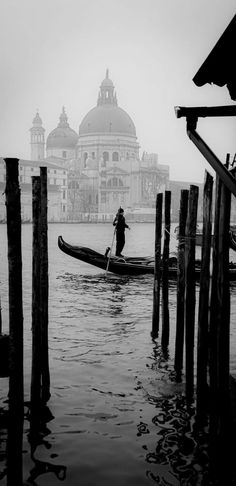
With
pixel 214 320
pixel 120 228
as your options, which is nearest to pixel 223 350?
pixel 214 320

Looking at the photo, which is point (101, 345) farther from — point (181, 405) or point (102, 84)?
point (102, 84)

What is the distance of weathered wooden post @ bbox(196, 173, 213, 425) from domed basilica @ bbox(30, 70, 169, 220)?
82722 millimetres

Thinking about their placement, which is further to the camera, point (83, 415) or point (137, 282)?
point (137, 282)

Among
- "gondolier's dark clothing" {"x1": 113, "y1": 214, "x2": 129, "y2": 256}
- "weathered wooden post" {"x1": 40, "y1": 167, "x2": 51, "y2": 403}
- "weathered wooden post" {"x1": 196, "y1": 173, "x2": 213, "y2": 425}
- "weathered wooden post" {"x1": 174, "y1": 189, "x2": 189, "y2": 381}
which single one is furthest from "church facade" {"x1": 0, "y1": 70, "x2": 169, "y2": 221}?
"weathered wooden post" {"x1": 196, "y1": 173, "x2": 213, "y2": 425}

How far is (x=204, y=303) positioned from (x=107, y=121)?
9078 cm

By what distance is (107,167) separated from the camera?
89688 mm

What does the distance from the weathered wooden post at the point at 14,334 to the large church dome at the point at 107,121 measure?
3536 inches

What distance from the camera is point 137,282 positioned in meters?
14.4

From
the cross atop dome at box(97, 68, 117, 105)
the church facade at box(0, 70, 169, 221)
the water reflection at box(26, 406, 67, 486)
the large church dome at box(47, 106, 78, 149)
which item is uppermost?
the cross atop dome at box(97, 68, 117, 105)

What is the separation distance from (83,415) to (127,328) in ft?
12.8

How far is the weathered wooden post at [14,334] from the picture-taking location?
3412 mm

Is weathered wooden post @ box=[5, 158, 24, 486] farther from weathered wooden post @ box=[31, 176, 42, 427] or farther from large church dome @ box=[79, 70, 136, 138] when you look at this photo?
large church dome @ box=[79, 70, 136, 138]

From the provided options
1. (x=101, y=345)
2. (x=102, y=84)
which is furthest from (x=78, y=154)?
(x=101, y=345)

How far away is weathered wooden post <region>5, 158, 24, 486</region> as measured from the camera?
341 cm
